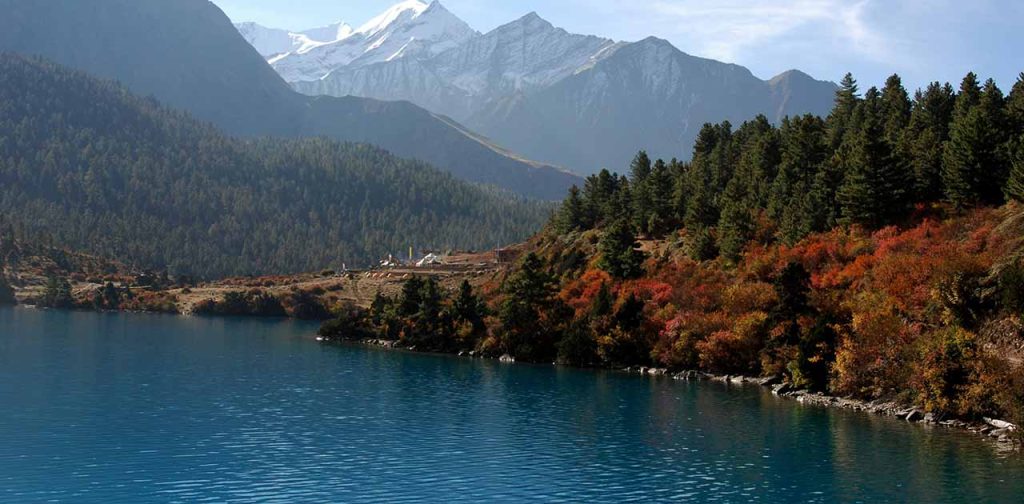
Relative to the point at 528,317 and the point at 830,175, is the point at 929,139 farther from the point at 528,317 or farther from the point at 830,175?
the point at 528,317

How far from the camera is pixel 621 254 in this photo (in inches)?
5138

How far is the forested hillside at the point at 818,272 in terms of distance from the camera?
78938 mm

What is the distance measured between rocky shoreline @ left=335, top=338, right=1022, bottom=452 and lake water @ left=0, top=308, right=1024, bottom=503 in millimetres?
2093

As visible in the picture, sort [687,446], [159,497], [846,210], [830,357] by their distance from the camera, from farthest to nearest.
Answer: [846,210] → [830,357] → [687,446] → [159,497]

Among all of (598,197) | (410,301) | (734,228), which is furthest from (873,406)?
(598,197)

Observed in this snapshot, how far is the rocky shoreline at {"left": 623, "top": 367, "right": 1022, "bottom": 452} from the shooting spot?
6706cm

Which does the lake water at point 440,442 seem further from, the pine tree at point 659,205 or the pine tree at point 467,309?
the pine tree at point 659,205

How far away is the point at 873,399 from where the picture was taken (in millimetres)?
83562

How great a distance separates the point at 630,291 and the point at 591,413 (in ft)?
135

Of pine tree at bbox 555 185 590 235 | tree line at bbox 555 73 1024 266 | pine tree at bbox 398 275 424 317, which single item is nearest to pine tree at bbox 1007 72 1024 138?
tree line at bbox 555 73 1024 266

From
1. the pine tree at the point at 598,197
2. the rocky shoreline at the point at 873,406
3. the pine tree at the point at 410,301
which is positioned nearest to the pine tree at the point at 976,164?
the rocky shoreline at the point at 873,406

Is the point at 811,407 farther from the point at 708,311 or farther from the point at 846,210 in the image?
the point at 846,210

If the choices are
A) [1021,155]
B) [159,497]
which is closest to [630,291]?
[1021,155]

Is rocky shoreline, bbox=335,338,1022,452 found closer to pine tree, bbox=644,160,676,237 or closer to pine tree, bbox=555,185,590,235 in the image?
pine tree, bbox=644,160,676,237
